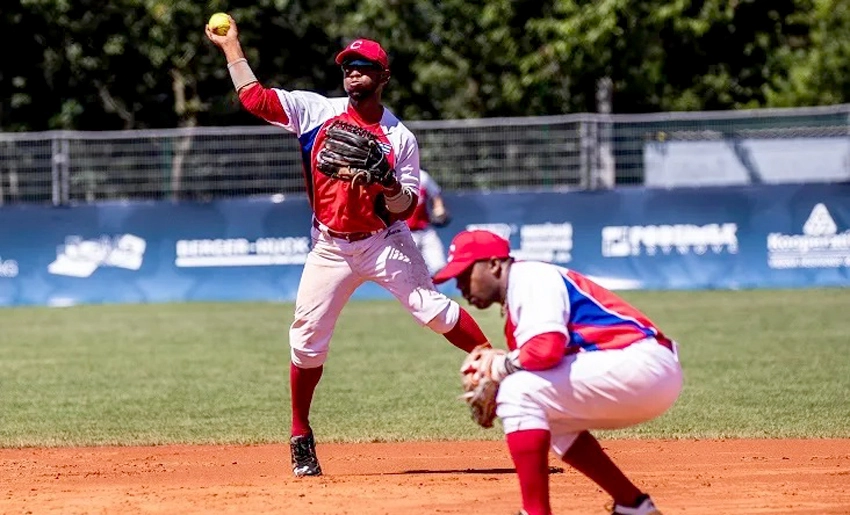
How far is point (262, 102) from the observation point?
7422 millimetres

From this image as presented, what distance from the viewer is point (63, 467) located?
27.3 feet

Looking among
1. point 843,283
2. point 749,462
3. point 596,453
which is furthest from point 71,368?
point 843,283

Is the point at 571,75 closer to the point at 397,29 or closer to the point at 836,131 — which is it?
the point at 397,29

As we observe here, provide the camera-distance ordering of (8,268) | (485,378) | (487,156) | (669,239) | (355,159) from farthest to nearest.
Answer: (487,156) < (8,268) < (669,239) < (355,159) < (485,378)

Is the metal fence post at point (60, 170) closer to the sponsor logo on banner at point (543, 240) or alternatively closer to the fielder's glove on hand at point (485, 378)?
the sponsor logo on banner at point (543, 240)

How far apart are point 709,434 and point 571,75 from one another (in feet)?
63.8

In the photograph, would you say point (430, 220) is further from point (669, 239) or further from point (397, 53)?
point (397, 53)

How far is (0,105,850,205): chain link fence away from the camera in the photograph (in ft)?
69.6

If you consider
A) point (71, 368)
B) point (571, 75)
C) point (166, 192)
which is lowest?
point (71, 368)

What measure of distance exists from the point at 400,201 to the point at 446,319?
0.68 meters

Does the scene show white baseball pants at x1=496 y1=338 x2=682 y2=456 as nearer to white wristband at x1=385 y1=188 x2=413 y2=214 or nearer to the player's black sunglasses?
white wristband at x1=385 y1=188 x2=413 y2=214

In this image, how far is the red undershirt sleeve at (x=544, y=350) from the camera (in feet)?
18.3

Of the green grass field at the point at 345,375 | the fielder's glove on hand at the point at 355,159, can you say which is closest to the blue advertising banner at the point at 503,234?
the green grass field at the point at 345,375

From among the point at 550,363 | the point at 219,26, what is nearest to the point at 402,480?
the point at 550,363
